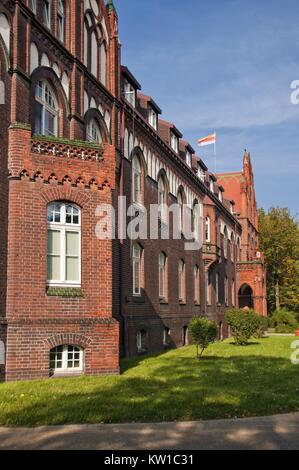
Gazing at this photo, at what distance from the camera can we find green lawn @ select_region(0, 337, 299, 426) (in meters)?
8.91

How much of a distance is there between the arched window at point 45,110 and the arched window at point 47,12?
1.77 meters

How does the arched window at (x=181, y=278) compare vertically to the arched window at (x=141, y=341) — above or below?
above

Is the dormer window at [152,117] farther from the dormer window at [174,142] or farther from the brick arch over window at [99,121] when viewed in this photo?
the brick arch over window at [99,121]

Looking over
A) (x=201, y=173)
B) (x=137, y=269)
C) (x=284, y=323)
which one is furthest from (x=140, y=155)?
(x=284, y=323)

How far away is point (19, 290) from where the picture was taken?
13289 mm

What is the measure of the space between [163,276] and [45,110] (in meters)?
12.0

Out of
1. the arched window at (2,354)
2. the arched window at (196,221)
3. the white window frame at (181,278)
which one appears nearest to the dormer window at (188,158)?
the arched window at (196,221)

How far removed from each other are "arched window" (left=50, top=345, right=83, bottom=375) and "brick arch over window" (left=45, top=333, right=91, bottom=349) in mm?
244

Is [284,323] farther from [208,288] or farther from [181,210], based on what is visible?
[181,210]

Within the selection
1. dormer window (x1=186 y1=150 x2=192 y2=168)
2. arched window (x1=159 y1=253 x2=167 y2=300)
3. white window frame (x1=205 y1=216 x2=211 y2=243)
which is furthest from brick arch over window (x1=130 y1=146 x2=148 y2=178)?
white window frame (x1=205 y1=216 x2=211 y2=243)

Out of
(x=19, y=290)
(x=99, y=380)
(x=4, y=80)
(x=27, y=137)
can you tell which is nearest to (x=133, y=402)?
(x=99, y=380)

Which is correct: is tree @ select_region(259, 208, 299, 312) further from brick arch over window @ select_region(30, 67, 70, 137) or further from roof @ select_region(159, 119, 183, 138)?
brick arch over window @ select_region(30, 67, 70, 137)

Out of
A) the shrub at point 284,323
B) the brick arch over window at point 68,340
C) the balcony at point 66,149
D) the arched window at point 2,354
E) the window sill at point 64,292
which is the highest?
the balcony at point 66,149

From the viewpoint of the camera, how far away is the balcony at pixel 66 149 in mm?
13969
